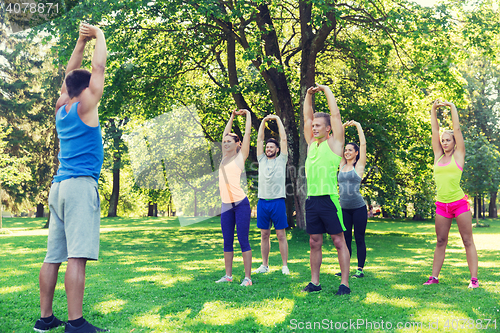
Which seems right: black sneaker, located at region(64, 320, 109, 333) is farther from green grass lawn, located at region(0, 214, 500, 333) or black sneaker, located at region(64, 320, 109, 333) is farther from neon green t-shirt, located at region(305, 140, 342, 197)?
neon green t-shirt, located at region(305, 140, 342, 197)

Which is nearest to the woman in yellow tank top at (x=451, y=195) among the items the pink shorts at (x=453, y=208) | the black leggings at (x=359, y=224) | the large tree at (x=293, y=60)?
the pink shorts at (x=453, y=208)

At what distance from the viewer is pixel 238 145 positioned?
6.37 m

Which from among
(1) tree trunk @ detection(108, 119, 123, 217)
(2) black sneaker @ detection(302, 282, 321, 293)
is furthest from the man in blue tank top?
(1) tree trunk @ detection(108, 119, 123, 217)

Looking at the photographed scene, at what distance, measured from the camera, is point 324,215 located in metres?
5.00

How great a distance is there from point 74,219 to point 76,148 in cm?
69

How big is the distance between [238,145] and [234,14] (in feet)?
19.5

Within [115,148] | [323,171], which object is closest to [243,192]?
[323,171]

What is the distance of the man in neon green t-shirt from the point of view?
499cm

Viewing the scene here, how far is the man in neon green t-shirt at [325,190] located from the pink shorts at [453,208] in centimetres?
192

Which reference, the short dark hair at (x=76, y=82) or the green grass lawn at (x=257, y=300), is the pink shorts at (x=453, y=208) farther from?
the short dark hair at (x=76, y=82)

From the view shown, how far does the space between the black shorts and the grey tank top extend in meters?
1.46

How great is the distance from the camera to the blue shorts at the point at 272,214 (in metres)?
6.76

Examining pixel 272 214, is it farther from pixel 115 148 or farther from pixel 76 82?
pixel 115 148

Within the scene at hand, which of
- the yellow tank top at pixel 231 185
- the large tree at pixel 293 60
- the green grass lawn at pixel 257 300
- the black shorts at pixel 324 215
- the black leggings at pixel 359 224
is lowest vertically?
the green grass lawn at pixel 257 300
